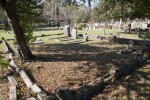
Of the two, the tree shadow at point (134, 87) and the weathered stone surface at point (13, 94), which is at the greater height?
the weathered stone surface at point (13, 94)

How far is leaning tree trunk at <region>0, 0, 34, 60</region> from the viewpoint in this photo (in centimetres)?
554

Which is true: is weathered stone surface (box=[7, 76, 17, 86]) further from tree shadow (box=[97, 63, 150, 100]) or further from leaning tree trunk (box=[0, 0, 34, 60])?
tree shadow (box=[97, 63, 150, 100])

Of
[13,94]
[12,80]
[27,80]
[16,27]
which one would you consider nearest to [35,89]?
[13,94]

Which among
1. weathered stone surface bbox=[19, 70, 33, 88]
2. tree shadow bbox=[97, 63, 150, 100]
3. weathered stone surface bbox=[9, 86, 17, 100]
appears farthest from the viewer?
weathered stone surface bbox=[19, 70, 33, 88]

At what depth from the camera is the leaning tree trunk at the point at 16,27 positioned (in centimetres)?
554

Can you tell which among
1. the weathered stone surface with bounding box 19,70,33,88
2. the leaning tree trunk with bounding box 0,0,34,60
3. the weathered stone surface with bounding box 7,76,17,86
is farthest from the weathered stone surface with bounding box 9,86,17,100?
the leaning tree trunk with bounding box 0,0,34,60

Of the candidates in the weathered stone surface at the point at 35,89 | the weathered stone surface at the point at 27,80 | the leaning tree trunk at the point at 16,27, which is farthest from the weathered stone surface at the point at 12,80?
the leaning tree trunk at the point at 16,27

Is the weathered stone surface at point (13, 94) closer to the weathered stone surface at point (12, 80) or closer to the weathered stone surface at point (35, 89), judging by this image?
the weathered stone surface at point (12, 80)

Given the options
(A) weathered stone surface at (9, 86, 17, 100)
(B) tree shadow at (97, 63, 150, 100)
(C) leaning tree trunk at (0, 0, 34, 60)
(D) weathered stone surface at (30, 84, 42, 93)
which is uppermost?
(C) leaning tree trunk at (0, 0, 34, 60)

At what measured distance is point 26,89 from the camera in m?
4.23

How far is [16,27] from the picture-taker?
6027mm

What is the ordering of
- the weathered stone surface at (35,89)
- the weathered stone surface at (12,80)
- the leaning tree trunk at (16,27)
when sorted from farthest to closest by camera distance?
the leaning tree trunk at (16,27) → the weathered stone surface at (12,80) → the weathered stone surface at (35,89)

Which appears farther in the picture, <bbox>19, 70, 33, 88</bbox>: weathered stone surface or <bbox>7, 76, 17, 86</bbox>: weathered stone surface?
<bbox>7, 76, 17, 86</bbox>: weathered stone surface

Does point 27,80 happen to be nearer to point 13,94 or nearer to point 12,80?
point 12,80
